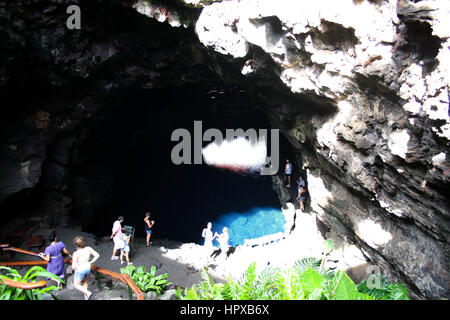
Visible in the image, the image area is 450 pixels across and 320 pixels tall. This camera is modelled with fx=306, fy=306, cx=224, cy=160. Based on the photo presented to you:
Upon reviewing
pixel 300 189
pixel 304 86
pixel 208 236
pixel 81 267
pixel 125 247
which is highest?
pixel 304 86

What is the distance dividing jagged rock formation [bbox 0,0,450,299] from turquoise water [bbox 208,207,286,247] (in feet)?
13.7

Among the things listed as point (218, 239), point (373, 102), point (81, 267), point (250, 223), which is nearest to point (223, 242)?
point (218, 239)

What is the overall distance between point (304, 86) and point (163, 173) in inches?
447

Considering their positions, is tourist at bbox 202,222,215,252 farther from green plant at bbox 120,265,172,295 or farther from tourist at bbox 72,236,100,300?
tourist at bbox 72,236,100,300

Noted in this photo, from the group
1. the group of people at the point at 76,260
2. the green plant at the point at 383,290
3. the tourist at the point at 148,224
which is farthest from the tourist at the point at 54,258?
the green plant at the point at 383,290

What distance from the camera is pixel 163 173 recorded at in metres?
17.8

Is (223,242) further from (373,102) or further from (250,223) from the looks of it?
(373,102)

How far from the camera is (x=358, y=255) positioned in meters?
9.37

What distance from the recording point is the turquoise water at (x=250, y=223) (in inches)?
553

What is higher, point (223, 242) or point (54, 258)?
point (54, 258)

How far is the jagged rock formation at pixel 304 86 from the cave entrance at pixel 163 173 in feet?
4.04

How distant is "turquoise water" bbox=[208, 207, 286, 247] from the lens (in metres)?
14.0
